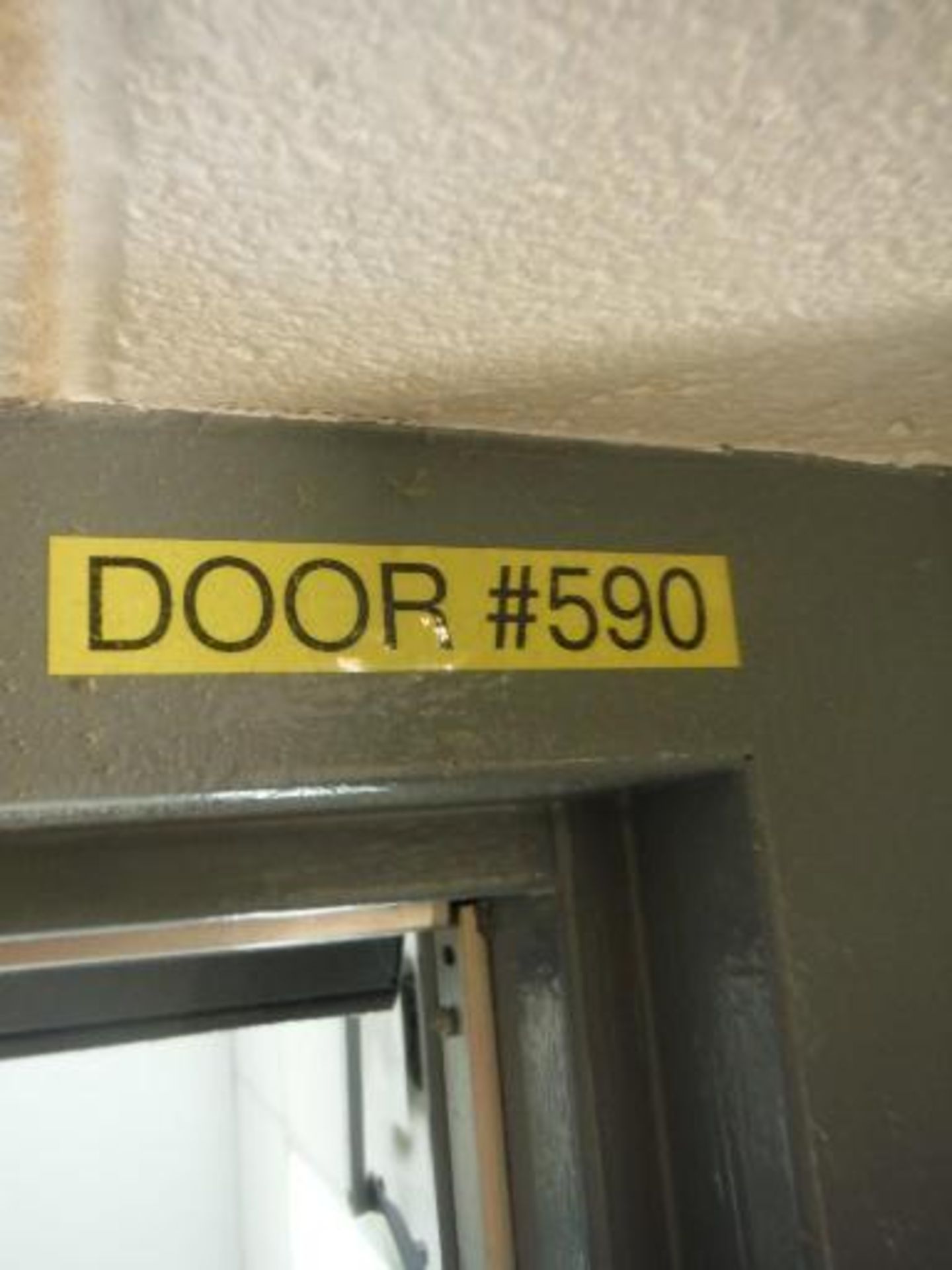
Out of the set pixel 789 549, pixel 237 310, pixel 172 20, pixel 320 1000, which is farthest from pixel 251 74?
pixel 320 1000

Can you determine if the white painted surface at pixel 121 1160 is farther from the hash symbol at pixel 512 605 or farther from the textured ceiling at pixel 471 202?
the textured ceiling at pixel 471 202

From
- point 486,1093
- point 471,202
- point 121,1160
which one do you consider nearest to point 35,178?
point 471,202

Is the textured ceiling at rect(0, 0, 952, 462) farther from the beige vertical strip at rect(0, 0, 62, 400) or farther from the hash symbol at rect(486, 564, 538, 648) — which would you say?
the hash symbol at rect(486, 564, 538, 648)

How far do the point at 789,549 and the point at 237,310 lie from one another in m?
0.50

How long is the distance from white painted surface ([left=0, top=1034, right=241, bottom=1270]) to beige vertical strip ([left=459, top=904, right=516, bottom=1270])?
191 centimetres

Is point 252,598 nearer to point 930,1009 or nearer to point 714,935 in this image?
point 714,935

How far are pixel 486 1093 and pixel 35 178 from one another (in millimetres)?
893

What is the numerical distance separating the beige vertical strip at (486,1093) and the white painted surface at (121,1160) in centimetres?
191

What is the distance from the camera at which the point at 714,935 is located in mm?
829

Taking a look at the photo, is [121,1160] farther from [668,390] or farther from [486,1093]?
[668,390]

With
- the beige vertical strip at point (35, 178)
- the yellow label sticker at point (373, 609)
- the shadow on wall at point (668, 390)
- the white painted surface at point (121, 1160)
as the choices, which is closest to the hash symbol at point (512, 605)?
the yellow label sticker at point (373, 609)

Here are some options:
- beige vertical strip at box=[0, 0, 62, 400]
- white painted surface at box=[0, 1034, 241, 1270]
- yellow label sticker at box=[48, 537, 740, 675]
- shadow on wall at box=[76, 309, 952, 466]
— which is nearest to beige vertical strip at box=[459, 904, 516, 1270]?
yellow label sticker at box=[48, 537, 740, 675]

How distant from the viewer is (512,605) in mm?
755

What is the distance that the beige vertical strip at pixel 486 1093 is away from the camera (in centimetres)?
99
